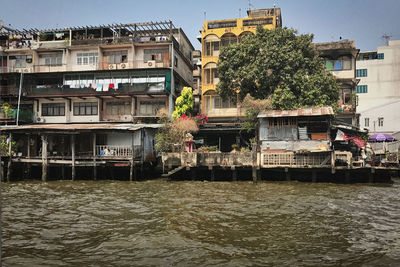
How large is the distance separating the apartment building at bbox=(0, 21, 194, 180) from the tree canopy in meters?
7.53

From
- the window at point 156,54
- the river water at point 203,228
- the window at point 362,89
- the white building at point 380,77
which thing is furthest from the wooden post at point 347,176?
the window at point 362,89

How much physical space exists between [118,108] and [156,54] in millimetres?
6923

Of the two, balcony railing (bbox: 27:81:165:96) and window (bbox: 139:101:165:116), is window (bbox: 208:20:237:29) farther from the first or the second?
window (bbox: 139:101:165:116)

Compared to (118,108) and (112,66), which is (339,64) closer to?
(118,108)

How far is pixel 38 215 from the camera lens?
12062mm

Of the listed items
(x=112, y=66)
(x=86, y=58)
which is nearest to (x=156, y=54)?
(x=112, y=66)

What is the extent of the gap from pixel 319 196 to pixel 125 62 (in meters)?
24.8

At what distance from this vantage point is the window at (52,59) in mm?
35291

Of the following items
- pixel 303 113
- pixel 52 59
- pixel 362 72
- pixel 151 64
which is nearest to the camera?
pixel 303 113

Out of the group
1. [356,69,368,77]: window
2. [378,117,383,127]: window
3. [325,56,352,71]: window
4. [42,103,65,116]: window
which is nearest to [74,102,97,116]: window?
[42,103,65,116]: window

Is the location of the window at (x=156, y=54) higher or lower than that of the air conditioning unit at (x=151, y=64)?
higher

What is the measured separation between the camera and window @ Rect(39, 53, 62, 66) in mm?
35291

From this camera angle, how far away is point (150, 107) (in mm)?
33094

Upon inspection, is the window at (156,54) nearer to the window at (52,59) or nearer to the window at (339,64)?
the window at (52,59)
